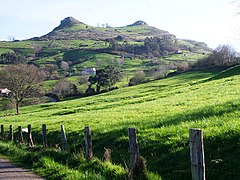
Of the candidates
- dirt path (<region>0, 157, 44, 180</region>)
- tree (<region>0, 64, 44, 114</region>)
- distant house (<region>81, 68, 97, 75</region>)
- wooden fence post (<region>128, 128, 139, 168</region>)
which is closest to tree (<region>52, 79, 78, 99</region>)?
tree (<region>0, 64, 44, 114</region>)

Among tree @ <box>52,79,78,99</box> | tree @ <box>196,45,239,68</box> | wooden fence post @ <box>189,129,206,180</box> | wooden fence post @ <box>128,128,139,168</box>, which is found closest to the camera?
wooden fence post @ <box>189,129,206,180</box>

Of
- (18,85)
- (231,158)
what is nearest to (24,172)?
(231,158)

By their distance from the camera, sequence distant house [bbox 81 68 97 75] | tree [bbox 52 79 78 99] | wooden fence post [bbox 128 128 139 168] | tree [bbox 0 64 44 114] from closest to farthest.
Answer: wooden fence post [bbox 128 128 139 168] → tree [bbox 0 64 44 114] → tree [bbox 52 79 78 99] → distant house [bbox 81 68 97 75]

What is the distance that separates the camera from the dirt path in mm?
11078

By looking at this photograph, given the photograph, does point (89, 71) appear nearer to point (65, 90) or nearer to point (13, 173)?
point (65, 90)

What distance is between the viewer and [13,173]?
11.9m

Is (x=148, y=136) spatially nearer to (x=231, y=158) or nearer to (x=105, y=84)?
(x=231, y=158)

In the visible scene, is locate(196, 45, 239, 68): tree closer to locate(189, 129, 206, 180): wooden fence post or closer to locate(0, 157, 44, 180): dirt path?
locate(0, 157, 44, 180): dirt path

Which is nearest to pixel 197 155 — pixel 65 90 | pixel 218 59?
pixel 218 59

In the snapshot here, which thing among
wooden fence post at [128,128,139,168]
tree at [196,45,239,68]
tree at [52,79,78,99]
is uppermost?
tree at [196,45,239,68]

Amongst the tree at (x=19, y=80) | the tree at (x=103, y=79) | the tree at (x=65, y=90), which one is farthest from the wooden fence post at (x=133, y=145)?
the tree at (x=65, y=90)

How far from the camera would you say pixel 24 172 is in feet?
39.2

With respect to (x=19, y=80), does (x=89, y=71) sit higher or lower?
lower

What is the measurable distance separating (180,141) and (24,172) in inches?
232
